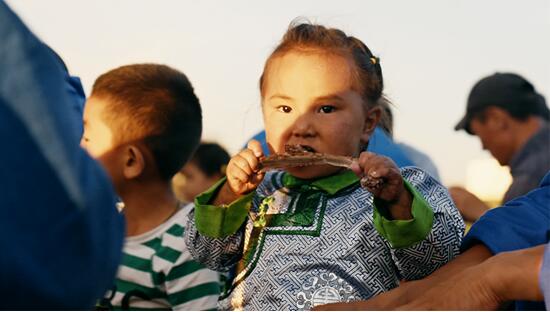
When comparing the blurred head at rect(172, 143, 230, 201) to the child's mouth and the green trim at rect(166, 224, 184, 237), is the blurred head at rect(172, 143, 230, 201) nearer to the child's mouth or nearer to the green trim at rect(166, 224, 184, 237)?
the green trim at rect(166, 224, 184, 237)

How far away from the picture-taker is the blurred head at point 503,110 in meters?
6.97

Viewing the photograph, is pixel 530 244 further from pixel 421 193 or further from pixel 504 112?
pixel 504 112

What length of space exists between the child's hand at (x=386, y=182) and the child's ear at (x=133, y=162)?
1.59 metres

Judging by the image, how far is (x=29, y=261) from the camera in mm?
1243

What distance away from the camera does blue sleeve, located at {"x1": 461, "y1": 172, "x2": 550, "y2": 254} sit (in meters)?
2.47

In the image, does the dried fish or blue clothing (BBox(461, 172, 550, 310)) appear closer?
blue clothing (BBox(461, 172, 550, 310))

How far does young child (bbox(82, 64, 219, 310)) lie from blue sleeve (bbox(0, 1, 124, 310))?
2.44 metres

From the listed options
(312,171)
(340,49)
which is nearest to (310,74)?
(340,49)

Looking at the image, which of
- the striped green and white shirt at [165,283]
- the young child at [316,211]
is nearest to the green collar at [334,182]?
the young child at [316,211]

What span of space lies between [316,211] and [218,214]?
297 mm

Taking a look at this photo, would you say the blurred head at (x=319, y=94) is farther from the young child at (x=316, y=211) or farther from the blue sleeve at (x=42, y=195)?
the blue sleeve at (x=42, y=195)

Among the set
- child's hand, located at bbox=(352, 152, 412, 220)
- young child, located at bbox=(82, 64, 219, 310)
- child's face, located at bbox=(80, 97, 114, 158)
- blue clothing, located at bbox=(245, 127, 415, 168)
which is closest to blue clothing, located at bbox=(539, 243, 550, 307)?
child's hand, located at bbox=(352, 152, 412, 220)

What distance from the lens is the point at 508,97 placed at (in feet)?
23.2

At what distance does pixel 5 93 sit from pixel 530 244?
1.57 m
